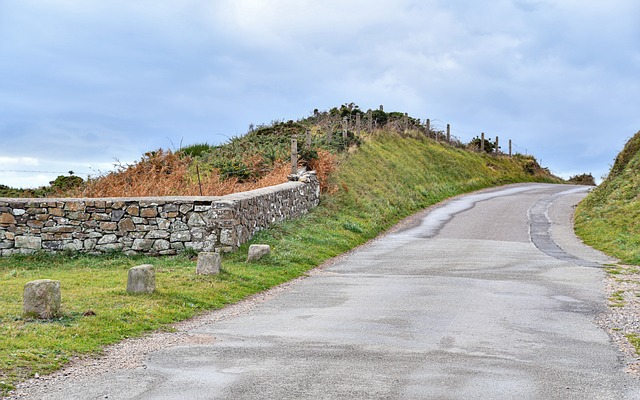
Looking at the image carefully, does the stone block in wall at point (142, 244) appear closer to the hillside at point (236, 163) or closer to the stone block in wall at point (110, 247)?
the stone block in wall at point (110, 247)

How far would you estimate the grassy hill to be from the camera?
23.9m

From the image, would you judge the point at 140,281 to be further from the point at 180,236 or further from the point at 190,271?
the point at 180,236

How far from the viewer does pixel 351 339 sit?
10.4 metres

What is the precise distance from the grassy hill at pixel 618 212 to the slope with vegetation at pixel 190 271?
767cm

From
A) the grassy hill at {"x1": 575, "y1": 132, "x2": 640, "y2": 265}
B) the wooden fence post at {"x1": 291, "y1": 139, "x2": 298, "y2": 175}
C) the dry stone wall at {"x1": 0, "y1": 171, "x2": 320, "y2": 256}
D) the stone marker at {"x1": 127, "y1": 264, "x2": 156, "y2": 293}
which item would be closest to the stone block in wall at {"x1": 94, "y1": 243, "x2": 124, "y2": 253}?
the dry stone wall at {"x1": 0, "y1": 171, "x2": 320, "y2": 256}

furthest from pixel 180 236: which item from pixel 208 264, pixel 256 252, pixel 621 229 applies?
pixel 621 229

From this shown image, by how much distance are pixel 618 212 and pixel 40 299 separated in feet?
79.9

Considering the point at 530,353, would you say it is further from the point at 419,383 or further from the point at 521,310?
the point at 521,310

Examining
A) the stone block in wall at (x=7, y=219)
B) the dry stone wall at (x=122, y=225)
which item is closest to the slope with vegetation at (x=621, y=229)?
the dry stone wall at (x=122, y=225)

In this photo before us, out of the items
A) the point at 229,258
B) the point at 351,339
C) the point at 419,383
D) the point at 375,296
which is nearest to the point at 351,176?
the point at 229,258

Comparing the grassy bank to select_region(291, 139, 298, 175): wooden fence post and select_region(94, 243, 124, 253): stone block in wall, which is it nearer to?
select_region(94, 243, 124, 253): stone block in wall

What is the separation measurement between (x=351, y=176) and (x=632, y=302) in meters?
21.7

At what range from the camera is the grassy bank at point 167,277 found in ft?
32.0

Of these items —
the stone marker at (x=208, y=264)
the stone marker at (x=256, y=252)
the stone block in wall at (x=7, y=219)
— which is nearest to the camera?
the stone marker at (x=208, y=264)
